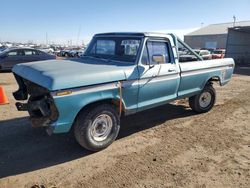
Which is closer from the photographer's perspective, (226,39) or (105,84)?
(105,84)

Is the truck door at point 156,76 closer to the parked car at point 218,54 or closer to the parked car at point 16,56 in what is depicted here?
the parked car at point 16,56

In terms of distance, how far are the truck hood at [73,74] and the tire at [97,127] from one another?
1.71 feet

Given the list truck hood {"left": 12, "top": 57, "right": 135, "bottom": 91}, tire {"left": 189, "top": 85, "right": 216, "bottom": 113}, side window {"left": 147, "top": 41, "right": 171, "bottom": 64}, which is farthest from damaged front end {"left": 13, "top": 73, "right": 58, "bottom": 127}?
tire {"left": 189, "top": 85, "right": 216, "bottom": 113}

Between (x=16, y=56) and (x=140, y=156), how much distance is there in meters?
13.4

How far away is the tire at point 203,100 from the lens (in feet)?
22.0

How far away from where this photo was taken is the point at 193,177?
3766mm

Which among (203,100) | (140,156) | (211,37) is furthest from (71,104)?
(211,37)

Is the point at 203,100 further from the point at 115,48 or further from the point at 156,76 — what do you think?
the point at 115,48

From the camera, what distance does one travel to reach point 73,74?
12.9ft

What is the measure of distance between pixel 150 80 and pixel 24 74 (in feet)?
7.62

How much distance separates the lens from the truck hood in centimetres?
371

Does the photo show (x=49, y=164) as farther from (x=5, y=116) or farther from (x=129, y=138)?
(x=5, y=116)

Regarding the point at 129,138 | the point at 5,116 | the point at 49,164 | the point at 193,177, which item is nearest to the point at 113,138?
the point at 129,138

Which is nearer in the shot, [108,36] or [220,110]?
[108,36]
